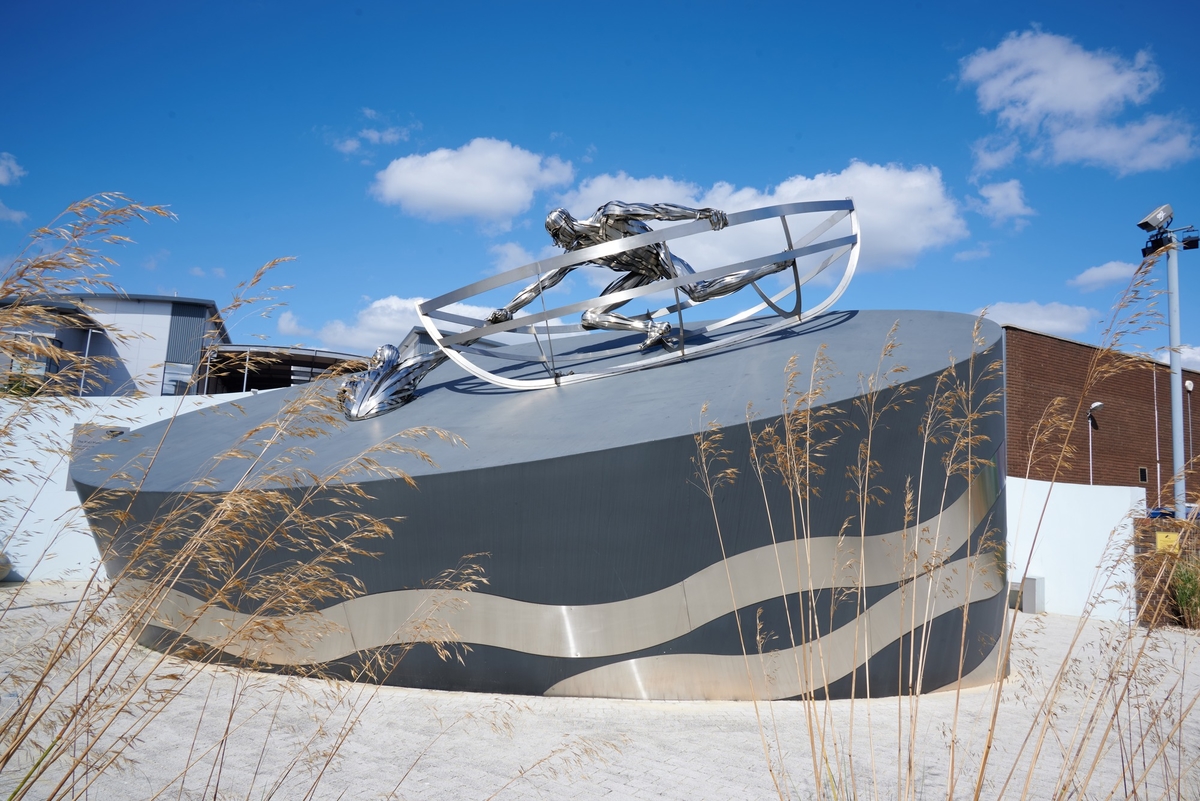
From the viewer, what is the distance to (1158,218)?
48.9 feet

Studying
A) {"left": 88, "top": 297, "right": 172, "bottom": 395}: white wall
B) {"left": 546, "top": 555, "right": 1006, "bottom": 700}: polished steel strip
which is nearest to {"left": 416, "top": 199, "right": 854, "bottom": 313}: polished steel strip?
{"left": 546, "top": 555, "right": 1006, "bottom": 700}: polished steel strip

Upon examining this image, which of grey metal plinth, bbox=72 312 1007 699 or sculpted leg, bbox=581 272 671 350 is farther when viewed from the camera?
sculpted leg, bbox=581 272 671 350

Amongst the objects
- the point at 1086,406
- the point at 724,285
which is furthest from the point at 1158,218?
the point at 724,285

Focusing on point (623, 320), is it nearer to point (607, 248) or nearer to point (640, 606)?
point (607, 248)

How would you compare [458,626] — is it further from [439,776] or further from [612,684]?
[439,776]

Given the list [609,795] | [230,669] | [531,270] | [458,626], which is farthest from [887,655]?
[230,669]

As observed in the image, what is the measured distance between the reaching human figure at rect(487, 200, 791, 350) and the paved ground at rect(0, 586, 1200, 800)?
4.77m

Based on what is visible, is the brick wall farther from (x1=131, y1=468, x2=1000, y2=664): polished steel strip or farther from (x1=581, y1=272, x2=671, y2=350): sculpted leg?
(x1=131, y1=468, x2=1000, y2=664): polished steel strip

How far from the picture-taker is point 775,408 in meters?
6.72

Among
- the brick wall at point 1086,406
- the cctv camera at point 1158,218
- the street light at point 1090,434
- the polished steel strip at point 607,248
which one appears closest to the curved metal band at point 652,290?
the polished steel strip at point 607,248

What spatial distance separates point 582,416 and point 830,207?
14.4 feet

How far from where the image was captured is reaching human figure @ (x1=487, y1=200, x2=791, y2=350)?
9664mm

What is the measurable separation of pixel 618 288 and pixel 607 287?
18 centimetres

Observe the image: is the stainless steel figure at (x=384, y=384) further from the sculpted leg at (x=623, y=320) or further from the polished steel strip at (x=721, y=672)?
the polished steel strip at (x=721, y=672)
